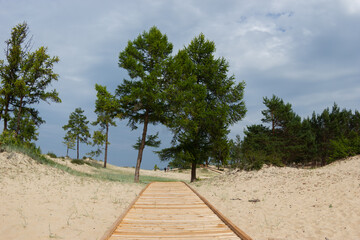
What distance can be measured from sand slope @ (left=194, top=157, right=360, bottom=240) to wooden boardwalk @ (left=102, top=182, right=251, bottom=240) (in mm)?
817

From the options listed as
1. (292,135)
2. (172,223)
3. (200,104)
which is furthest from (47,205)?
(292,135)

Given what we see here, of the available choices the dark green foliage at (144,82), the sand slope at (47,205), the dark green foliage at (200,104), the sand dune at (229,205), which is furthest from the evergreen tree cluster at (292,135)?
the sand slope at (47,205)

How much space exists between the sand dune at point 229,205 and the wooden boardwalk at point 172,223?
64 cm

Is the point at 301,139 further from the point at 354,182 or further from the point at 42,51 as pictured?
the point at 42,51

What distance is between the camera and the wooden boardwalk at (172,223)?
205 inches

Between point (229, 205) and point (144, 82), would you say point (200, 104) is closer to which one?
point (144, 82)

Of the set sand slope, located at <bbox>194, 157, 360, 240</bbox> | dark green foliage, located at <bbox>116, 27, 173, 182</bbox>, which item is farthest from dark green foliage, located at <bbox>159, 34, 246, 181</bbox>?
sand slope, located at <bbox>194, 157, 360, 240</bbox>

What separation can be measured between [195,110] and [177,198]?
10.6m

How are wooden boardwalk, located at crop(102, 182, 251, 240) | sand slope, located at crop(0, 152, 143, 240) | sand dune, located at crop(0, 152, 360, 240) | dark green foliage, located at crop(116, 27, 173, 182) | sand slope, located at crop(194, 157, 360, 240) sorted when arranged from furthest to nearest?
dark green foliage, located at crop(116, 27, 173, 182)
sand slope, located at crop(194, 157, 360, 240)
sand dune, located at crop(0, 152, 360, 240)
sand slope, located at crop(0, 152, 143, 240)
wooden boardwalk, located at crop(102, 182, 251, 240)

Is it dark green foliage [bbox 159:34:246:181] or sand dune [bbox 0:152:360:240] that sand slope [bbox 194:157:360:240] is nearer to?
sand dune [bbox 0:152:360:240]

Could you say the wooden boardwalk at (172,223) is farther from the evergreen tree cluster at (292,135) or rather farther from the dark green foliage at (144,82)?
the evergreen tree cluster at (292,135)

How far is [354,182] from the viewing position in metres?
10.2

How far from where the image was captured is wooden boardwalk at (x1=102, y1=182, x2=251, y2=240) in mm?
5203

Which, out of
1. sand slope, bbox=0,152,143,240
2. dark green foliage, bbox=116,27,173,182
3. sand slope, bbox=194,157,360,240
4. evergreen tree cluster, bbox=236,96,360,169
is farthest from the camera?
evergreen tree cluster, bbox=236,96,360,169
